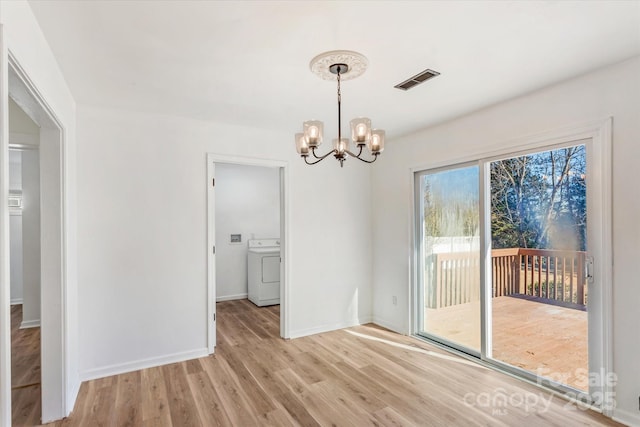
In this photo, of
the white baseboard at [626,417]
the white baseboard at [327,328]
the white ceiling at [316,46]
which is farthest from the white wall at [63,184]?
the white baseboard at [626,417]

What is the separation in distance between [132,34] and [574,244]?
11.2 ft

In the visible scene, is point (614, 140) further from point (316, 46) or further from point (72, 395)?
point (72, 395)

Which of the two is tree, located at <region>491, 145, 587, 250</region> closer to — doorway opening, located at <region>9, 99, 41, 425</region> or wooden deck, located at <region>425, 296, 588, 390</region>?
wooden deck, located at <region>425, 296, 588, 390</region>

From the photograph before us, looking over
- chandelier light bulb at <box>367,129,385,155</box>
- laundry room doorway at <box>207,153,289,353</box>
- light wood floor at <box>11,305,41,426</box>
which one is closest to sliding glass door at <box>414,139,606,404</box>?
chandelier light bulb at <box>367,129,385,155</box>

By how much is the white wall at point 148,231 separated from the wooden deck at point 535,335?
1.93 m

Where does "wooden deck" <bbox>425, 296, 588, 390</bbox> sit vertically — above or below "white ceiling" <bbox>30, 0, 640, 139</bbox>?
below

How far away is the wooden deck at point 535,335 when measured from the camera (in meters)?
2.60

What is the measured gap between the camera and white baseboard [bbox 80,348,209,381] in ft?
9.70

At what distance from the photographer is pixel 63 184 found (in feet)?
7.98

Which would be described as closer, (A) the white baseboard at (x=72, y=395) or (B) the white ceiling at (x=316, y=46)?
(B) the white ceiling at (x=316, y=46)

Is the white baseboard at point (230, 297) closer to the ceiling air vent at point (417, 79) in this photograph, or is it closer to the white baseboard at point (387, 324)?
the white baseboard at point (387, 324)

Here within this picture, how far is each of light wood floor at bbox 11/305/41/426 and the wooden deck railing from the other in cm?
370

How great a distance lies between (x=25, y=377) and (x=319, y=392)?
2.63 meters

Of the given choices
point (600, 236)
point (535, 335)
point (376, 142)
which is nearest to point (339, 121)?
point (376, 142)
